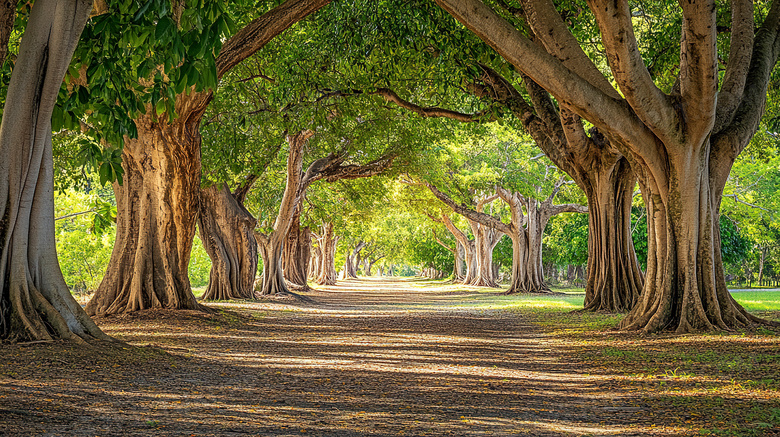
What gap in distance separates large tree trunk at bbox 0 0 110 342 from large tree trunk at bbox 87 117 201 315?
4.48m

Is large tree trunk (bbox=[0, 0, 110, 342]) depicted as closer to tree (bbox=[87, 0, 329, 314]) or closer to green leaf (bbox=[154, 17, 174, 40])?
green leaf (bbox=[154, 17, 174, 40])

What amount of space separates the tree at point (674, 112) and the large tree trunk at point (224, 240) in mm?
13561

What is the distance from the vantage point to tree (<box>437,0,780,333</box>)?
784 centimetres

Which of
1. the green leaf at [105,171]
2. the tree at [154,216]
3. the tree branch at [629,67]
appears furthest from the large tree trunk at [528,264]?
the green leaf at [105,171]

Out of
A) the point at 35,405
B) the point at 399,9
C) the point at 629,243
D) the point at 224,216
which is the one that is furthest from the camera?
the point at 224,216

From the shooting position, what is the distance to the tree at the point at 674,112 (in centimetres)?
784

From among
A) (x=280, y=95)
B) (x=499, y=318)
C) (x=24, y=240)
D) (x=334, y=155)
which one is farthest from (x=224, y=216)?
(x=24, y=240)

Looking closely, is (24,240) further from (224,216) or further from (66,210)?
(66,210)

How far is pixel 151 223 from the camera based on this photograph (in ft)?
36.9

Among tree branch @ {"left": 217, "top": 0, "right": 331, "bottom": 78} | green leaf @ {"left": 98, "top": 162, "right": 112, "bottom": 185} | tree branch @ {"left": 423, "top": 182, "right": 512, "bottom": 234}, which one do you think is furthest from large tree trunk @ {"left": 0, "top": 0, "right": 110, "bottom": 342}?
tree branch @ {"left": 423, "top": 182, "right": 512, "bottom": 234}

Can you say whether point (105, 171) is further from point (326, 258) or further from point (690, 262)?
point (326, 258)

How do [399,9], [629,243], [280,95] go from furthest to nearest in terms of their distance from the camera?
1. [629,243]
2. [280,95]
3. [399,9]

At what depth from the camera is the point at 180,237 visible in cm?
1180

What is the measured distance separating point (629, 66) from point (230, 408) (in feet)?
20.7
